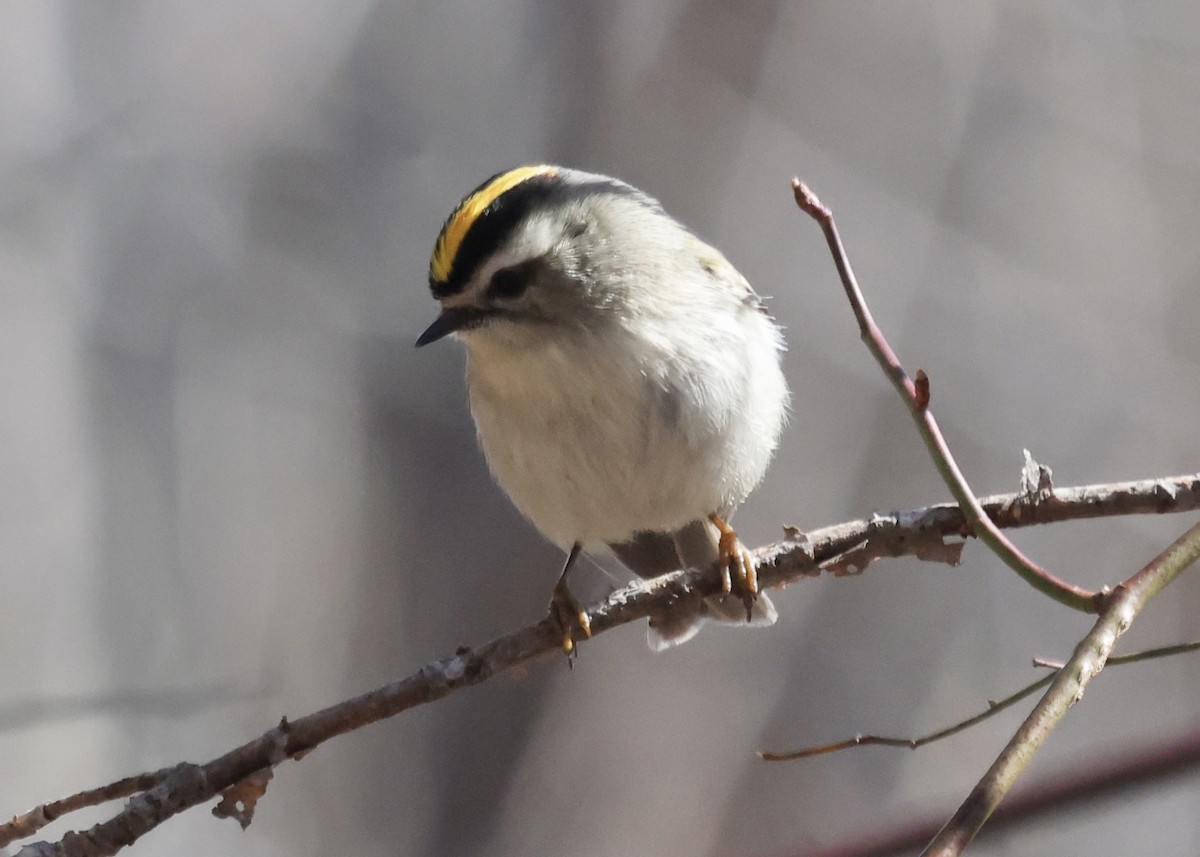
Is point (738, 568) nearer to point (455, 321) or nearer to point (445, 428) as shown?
point (455, 321)

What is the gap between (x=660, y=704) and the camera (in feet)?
15.3

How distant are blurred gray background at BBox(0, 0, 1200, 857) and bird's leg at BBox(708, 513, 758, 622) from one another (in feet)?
5.60

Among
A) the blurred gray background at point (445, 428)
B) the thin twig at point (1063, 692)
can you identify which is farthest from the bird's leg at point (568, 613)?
the blurred gray background at point (445, 428)

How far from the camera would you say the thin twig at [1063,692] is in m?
0.93

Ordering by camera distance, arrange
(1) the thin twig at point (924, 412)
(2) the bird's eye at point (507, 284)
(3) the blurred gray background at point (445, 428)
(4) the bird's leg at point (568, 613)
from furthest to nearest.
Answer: (3) the blurred gray background at point (445, 428) < (2) the bird's eye at point (507, 284) < (4) the bird's leg at point (568, 613) < (1) the thin twig at point (924, 412)

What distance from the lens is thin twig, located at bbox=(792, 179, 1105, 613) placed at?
1.28m

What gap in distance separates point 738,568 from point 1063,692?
4.11 feet

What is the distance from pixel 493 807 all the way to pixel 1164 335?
343 cm

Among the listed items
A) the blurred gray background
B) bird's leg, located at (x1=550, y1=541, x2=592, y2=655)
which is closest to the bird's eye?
bird's leg, located at (x1=550, y1=541, x2=592, y2=655)

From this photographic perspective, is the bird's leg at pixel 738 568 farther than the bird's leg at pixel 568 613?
Yes

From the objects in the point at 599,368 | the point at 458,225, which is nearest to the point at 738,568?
the point at 599,368

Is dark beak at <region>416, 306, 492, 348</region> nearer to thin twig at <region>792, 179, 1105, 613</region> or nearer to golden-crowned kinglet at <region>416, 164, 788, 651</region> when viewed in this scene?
golden-crowned kinglet at <region>416, 164, 788, 651</region>

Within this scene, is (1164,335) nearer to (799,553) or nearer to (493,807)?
(493,807)

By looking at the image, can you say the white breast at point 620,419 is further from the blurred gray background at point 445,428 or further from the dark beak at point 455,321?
the blurred gray background at point 445,428
